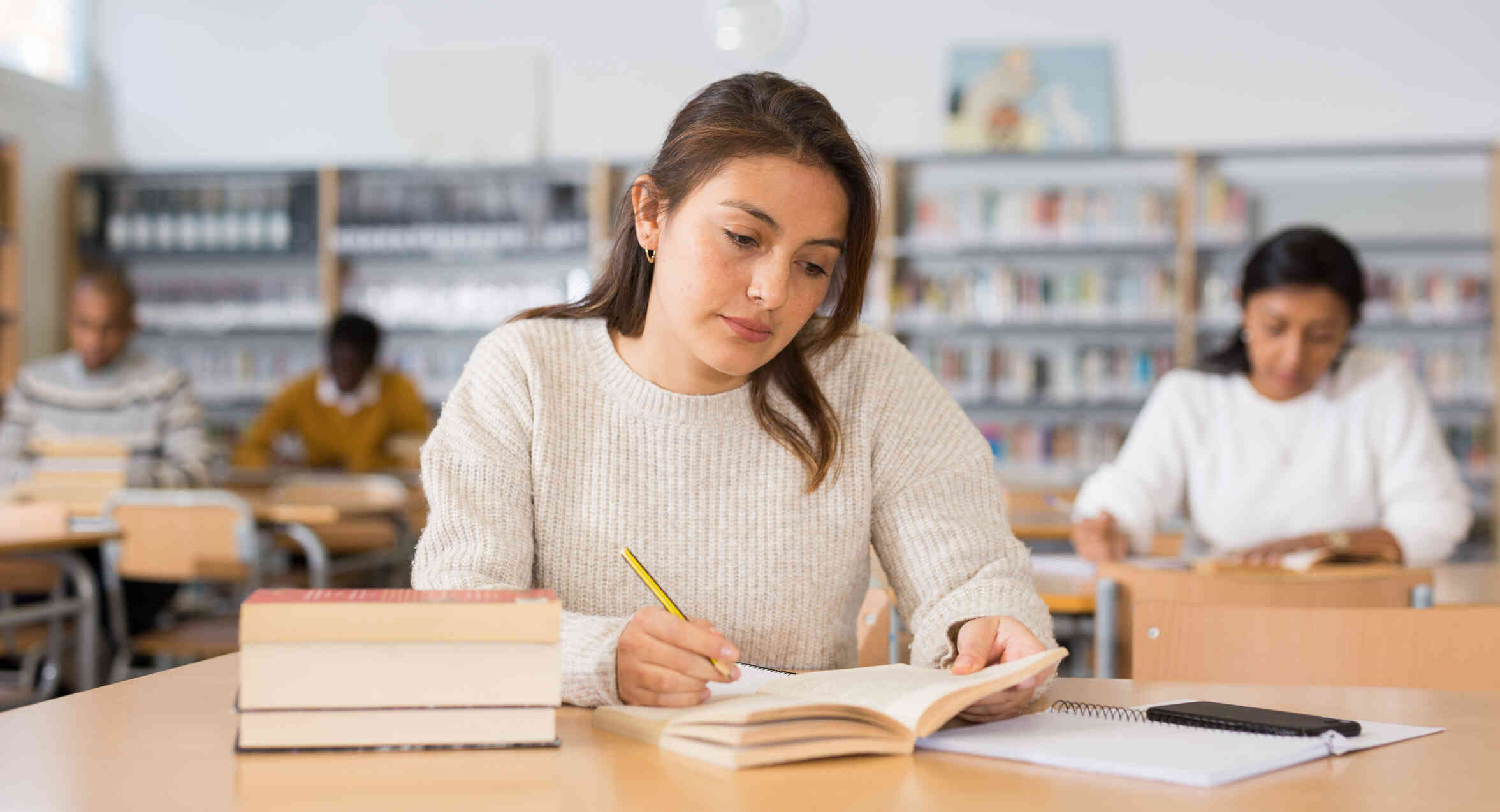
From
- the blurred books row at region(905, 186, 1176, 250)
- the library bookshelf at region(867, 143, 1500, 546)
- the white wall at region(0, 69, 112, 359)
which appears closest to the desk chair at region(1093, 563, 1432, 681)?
the library bookshelf at region(867, 143, 1500, 546)

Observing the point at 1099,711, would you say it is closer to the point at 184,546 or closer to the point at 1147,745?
the point at 1147,745

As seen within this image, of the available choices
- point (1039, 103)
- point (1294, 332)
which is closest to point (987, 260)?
point (1039, 103)

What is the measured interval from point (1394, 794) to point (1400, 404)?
6.73 feet

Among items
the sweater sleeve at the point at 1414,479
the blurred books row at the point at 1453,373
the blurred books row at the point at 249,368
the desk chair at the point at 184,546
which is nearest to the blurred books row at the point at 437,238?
the blurred books row at the point at 249,368

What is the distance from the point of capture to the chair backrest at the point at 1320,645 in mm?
1484

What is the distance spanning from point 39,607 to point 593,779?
273 cm

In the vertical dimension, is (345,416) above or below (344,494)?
above

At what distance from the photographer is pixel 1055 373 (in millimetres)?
6059

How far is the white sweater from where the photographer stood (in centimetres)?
277

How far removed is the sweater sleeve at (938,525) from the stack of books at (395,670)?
1.59 ft

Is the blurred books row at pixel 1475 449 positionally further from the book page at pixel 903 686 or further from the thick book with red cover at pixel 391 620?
the thick book with red cover at pixel 391 620

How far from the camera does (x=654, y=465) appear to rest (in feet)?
4.85

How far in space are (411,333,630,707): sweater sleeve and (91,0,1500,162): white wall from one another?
4603mm

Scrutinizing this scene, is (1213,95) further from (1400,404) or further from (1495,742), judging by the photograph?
(1495,742)
